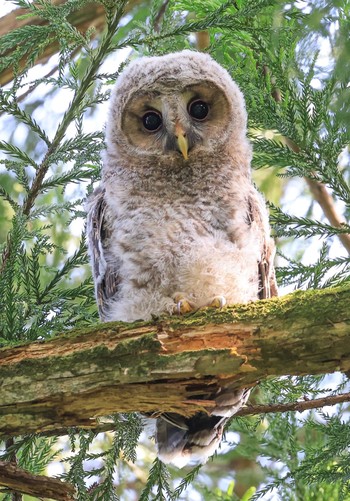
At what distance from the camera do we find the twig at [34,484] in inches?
84.5

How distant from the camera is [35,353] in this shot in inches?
83.0

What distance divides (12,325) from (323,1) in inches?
62.9

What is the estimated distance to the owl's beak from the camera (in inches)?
107

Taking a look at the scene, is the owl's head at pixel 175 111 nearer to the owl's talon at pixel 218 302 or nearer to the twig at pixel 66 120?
the twig at pixel 66 120

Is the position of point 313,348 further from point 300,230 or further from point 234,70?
point 234,70

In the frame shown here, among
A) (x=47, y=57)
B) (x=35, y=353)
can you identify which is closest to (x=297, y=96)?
(x=35, y=353)

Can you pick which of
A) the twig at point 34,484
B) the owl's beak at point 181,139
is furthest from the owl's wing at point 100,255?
the twig at point 34,484

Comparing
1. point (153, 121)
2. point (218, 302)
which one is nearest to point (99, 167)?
point (153, 121)

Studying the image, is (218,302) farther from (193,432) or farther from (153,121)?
(153,121)

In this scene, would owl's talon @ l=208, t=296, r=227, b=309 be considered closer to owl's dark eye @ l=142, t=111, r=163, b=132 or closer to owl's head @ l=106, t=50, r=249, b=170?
owl's head @ l=106, t=50, r=249, b=170

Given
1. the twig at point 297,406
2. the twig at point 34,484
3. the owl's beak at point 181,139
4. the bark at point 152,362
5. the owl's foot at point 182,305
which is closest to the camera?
the bark at point 152,362

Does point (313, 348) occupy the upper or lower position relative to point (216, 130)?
lower

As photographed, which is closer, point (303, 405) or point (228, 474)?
point (303, 405)

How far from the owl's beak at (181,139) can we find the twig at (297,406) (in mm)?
1017
